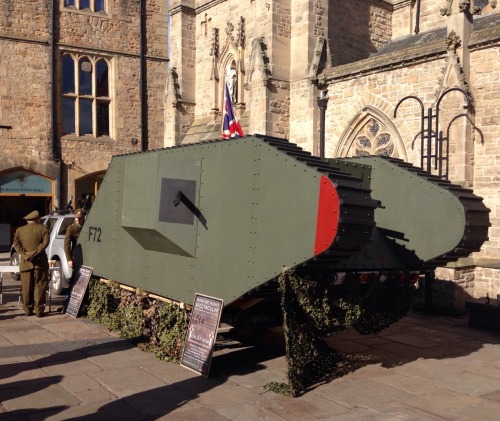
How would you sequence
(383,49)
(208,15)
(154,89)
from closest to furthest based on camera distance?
(383,49), (208,15), (154,89)

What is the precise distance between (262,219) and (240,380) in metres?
1.77

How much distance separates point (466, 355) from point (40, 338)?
5713 mm

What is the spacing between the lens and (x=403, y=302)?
22.6ft

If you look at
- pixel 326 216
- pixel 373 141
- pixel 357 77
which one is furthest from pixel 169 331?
pixel 357 77

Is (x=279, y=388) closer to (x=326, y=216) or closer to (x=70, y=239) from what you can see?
(x=326, y=216)

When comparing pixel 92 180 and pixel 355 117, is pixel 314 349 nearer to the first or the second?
pixel 355 117

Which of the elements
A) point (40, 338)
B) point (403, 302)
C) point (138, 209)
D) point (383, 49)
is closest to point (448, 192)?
point (403, 302)

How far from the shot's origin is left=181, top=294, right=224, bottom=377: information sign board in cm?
610

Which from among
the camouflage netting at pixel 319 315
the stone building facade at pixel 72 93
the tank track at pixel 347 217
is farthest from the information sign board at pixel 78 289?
the stone building facade at pixel 72 93

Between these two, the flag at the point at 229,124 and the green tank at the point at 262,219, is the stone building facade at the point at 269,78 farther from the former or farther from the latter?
the green tank at the point at 262,219

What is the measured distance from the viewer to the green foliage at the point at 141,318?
684 centimetres

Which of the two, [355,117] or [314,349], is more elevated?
[355,117]

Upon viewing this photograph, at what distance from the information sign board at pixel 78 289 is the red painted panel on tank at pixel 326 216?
490cm

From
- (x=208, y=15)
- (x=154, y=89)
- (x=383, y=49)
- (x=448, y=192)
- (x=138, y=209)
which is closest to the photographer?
(x=448, y=192)
